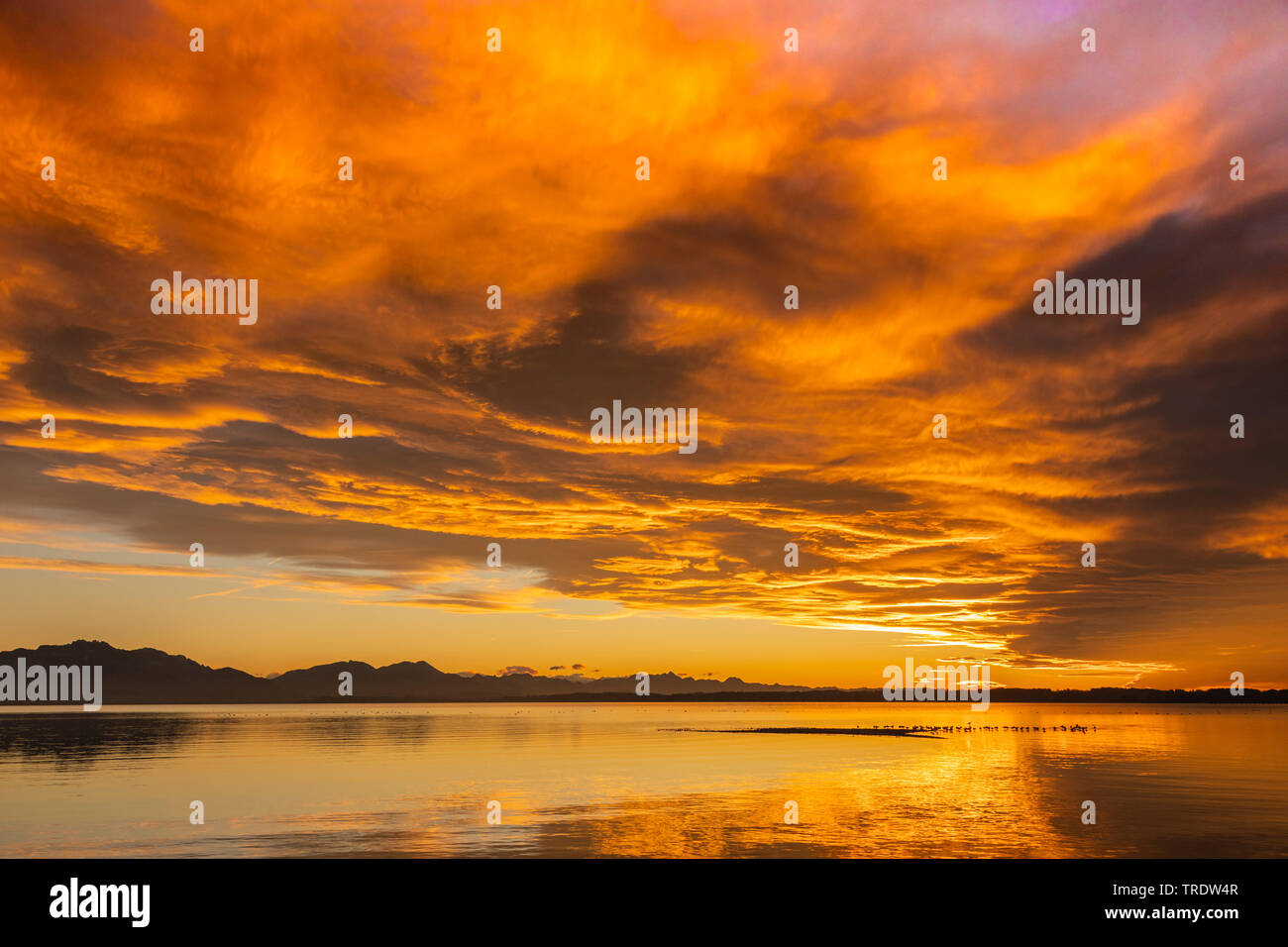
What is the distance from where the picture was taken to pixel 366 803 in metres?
54.4

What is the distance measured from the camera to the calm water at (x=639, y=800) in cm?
4038

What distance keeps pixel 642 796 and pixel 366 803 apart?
16834 millimetres

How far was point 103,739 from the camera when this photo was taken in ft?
388

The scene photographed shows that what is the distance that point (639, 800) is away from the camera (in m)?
55.0

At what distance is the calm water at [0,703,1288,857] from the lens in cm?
4038

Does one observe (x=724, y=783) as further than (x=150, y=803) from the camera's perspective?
Yes
